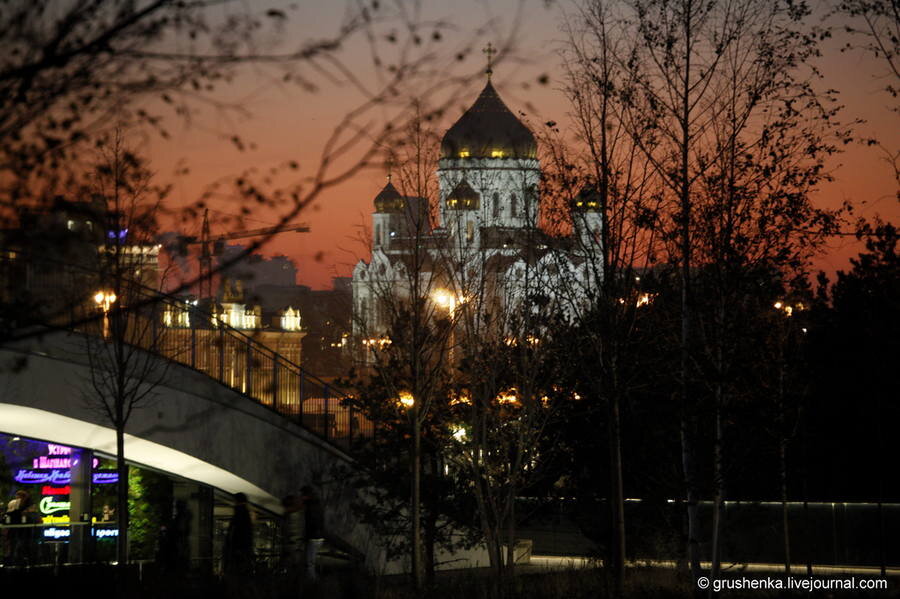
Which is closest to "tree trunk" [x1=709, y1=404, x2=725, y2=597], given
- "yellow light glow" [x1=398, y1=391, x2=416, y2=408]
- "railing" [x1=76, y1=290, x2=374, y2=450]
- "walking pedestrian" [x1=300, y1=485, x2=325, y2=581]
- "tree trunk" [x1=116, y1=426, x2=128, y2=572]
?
"walking pedestrian" [x1=300, y1=485, x2=325, y2=581]

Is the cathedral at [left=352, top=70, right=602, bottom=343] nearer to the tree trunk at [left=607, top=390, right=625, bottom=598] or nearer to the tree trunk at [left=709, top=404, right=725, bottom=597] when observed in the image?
the tree trunk at [left=607, top=390, right=625, bottom=598]

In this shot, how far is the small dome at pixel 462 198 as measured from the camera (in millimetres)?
18875

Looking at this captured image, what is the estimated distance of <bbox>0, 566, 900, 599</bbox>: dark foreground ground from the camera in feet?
38.0

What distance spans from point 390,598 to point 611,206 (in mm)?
5728

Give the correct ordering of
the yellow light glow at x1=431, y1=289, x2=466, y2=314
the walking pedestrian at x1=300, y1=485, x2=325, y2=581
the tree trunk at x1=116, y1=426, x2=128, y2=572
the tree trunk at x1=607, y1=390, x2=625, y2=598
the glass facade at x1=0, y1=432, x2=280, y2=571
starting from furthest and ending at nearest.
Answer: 1. the yellow light glow at x1=431, y1=289, x2=466, y2=314
2. the glass facade at x1=0, y1=432, x2=280, y2=571
3. the tree trunk at x1=116, y1=426, x2=128, y2=572
4. the walking pedestrian at x1=300, y1=485, x2=325, y2=581
5. the tree trunk at x1=607, y1=390, x2=625, y2=598

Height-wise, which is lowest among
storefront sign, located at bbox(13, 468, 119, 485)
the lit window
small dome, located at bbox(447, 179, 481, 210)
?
storefront sign, located at bbox(13, 468, 119, 485)

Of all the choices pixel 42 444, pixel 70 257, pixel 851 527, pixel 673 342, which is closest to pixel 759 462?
pixel 673 342

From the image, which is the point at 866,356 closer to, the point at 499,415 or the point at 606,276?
the point at 499,415

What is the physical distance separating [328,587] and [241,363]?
7.28 metres

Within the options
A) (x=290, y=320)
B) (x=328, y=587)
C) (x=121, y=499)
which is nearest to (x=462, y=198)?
(x=121, y=499)

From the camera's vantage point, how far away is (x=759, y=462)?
1798cm

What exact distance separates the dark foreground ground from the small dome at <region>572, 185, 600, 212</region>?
16.1 ft

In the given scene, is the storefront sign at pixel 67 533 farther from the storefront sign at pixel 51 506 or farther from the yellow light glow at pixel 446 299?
the yellow light glow at pixel 446 299

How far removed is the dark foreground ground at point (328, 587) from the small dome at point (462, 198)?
227 inches
